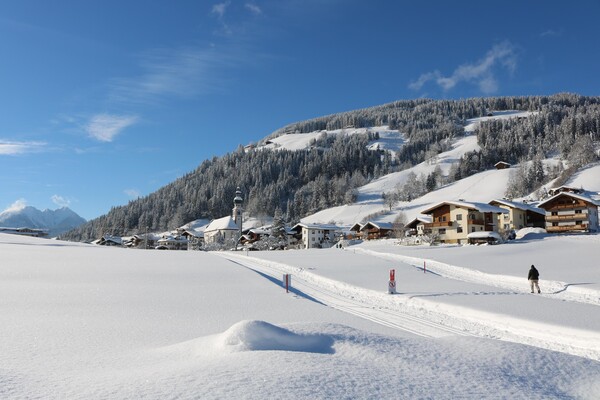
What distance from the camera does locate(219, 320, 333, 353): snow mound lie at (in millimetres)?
6812

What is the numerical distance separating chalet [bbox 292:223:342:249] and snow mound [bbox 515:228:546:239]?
37673mm

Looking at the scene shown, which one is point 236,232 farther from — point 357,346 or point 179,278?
point 357,346

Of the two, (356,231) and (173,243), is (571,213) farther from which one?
(173,243)

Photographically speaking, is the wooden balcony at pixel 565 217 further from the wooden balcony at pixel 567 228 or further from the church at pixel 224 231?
the church at pixel 224 231

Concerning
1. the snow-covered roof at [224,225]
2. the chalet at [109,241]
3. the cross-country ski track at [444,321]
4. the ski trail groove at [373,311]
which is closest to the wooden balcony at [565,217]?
the ski trail groove at [373,311]

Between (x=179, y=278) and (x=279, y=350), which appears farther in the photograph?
(x=179, y=278)

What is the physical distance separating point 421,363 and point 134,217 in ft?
659

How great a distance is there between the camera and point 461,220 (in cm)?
6906

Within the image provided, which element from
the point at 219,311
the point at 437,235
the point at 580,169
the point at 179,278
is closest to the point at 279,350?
the point at 219,311

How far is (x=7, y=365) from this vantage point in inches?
270

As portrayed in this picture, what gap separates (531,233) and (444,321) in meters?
60.9

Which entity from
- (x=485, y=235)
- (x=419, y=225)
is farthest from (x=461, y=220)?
(x=419, y=225)

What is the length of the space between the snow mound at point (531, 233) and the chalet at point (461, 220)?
162 inches

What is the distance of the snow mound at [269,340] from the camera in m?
6.81
